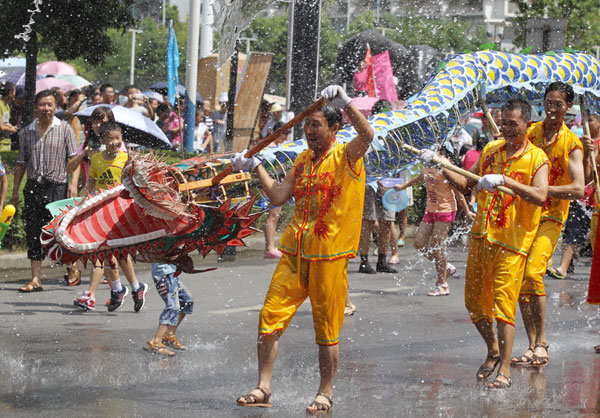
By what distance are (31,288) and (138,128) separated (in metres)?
1.86

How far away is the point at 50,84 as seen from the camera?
2320 centimetres

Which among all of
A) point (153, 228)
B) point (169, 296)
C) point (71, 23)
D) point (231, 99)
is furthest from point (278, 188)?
point (71, 23)

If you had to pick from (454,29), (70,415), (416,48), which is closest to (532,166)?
(70,415)

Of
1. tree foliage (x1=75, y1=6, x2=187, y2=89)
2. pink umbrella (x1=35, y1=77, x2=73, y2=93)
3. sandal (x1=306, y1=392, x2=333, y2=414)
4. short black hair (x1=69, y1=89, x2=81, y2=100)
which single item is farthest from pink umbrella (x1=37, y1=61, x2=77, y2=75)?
tree foliage (x1=75, y1=6, x2=187, y2=89)

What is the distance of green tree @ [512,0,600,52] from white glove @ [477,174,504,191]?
3332 cm

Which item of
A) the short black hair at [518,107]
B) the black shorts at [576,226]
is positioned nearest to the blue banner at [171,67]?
the black shorts at [576,226]

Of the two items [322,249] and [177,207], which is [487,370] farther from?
[177,207]

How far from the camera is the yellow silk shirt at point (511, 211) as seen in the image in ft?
22.1

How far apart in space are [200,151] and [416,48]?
1323 centimetres

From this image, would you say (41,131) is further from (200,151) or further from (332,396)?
(200,151)

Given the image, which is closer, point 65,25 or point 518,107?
point 518,107

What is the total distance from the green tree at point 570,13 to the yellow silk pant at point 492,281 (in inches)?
1301

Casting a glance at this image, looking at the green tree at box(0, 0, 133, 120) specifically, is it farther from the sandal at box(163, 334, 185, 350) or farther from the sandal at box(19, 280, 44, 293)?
the sandal at box(163, 334, 185, 350)

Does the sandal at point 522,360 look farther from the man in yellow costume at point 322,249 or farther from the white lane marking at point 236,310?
the white lane marking at point 236,310
